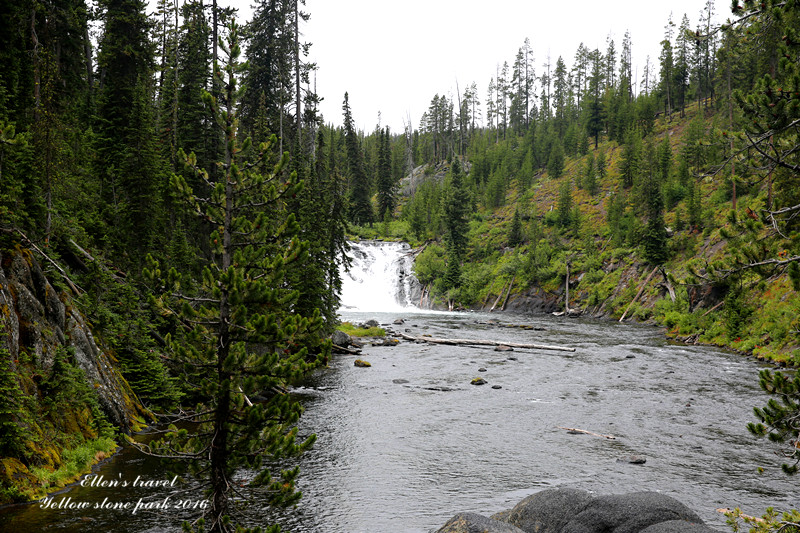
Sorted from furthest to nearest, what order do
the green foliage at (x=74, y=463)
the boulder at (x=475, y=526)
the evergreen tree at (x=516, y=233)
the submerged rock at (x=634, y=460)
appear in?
the evergreen tree at (x=516, y=233), the submerged rock at (x=634, y=460), the green foliage at (x=74, y=463), the boulder at (x=475, y=526)

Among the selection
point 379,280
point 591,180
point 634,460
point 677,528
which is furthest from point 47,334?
point 591,180

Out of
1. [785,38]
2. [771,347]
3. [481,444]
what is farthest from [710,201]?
[785,38]

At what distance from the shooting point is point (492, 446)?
14.2 metres

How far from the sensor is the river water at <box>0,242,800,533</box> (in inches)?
390

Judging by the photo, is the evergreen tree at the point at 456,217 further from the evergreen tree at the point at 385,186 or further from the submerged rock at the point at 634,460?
the submerged rock at the point at 634,460

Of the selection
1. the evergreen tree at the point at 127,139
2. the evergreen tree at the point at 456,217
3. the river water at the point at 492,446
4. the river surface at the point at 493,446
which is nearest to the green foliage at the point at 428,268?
the evergreen tree at the point at 456,217

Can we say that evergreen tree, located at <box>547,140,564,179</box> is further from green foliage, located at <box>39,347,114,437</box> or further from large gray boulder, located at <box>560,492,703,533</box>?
green foliage, located at <box>39,347,114,437</box>

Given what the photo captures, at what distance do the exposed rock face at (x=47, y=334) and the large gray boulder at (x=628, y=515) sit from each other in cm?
1091

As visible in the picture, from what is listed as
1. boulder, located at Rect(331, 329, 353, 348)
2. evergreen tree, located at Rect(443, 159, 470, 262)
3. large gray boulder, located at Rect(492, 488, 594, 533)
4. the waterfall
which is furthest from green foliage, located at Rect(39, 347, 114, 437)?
evergreen tree, located at Rect(443, 159, 470, 262)

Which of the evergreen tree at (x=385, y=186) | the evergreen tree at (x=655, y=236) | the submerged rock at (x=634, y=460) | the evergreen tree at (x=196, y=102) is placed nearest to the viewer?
the submerged rock at (x=634, y=460)

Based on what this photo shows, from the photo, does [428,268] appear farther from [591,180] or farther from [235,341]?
[235,341]

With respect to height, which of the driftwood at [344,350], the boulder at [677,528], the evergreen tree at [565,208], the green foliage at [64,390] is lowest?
the driftwood at [344,350]

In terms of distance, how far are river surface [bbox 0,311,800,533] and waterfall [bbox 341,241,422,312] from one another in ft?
112

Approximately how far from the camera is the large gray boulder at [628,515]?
7824 mm
